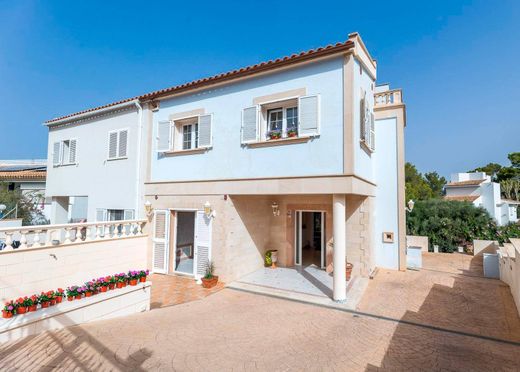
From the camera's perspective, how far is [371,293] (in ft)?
32.7

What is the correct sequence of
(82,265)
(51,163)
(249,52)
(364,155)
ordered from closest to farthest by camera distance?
(82,265) → (364,155) → (51,163) → (249,52)

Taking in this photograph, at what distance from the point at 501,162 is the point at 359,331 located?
6089cm

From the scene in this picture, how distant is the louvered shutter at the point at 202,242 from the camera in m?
11.1

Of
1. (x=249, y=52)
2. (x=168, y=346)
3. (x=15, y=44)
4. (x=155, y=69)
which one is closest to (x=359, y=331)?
(x=168, y=346)

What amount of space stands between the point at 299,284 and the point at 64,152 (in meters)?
16.0

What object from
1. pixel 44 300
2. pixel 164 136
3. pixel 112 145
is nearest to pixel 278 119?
pixel 164 136

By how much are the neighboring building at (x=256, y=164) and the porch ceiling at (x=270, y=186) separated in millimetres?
44

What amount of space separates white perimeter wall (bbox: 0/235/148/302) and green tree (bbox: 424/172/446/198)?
203 ft

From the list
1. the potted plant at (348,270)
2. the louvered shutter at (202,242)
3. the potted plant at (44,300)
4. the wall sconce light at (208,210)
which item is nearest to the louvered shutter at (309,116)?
the wall sconce light at (208,210)

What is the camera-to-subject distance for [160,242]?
481 inches

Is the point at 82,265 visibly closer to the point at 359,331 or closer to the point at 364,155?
the point at 359,331

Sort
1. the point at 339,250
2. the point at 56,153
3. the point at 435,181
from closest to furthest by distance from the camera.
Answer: the point at 339,250 < the point at 56,153 < the point at 435,181

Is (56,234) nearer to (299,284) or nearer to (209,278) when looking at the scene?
(209,278)

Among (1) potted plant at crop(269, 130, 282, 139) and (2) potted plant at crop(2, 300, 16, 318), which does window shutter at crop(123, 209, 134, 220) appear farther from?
(1) potted plant at crop(269, 130, 282, 139)
